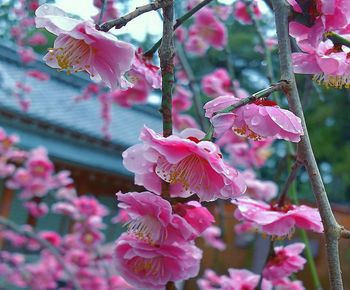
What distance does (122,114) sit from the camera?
27.3 ft

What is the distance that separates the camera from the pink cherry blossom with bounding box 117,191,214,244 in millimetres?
599

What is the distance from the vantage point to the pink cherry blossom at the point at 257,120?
20.0 inches

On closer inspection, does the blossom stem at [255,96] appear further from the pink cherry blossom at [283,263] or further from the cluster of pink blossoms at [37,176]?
the cluster of pink blossoms at [37,176]

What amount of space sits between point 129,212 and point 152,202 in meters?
0.05

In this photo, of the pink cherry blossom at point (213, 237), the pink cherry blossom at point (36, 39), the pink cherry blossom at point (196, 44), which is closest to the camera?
the pink cherry blossom at point (213, 237)

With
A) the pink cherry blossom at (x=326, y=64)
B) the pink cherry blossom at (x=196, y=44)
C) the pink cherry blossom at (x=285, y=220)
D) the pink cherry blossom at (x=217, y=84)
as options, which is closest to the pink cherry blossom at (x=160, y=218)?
the pink cherry blossom at (x=285, y=220)

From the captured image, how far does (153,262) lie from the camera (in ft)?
2.19

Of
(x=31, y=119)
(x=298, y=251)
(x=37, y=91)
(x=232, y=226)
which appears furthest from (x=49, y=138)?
(x=298, y=251)

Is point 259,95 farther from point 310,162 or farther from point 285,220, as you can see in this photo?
point 285,220

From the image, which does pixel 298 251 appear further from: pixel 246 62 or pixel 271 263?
pixel 246 62

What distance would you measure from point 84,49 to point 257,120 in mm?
197

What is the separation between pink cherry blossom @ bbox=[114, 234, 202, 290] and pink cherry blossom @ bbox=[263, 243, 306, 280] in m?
0.19

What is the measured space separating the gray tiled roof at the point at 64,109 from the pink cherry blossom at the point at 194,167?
4.74 meters

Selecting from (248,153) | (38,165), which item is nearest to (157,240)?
(248,153)
